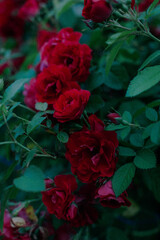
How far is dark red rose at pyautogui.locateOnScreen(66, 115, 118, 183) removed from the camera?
0.58 meters

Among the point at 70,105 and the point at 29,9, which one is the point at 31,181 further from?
the point at 29,9

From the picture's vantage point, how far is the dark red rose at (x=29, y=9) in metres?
1.15

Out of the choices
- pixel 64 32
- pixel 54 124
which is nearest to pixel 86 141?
pixel 54 124

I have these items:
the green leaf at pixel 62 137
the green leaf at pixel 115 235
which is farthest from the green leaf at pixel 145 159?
the green leaf at pixel 115 235

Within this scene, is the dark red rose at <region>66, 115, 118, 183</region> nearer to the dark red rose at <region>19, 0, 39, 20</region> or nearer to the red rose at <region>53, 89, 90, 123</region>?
the red rose at <region>53, 89, 90, 123</region>

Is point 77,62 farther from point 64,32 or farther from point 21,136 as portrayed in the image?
point 21,136

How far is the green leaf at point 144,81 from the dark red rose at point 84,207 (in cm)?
27

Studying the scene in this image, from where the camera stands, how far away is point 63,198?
2.01 ft

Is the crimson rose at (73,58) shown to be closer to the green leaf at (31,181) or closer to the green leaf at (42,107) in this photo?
the green leaf at (42,107)

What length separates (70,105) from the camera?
0.59m

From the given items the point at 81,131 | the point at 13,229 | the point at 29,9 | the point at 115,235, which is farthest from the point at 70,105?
the point at 29,9

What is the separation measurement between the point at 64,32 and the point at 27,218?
47cm

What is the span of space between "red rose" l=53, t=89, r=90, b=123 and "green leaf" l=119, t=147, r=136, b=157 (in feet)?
0.37

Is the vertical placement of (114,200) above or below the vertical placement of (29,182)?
below
